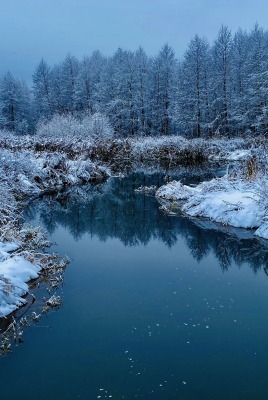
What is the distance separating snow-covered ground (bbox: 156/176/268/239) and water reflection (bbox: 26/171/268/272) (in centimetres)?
40

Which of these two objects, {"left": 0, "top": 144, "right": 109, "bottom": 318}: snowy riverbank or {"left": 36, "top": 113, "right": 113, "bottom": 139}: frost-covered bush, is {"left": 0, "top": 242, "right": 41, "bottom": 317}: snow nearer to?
{"left": 0, "top": 144, "right": 109, "bottom": 318}: snowy riverbank

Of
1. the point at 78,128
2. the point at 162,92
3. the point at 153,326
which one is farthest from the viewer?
the point at 162,92

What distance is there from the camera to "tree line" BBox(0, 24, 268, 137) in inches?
1537

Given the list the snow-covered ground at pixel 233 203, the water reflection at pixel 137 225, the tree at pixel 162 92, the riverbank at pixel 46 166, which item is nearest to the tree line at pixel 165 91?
the tree at pixel 162 92

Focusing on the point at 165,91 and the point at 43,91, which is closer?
the point at 165,91

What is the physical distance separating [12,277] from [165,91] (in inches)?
1651

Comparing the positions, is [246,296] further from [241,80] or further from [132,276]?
[241,80]

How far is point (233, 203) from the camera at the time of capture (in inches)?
483

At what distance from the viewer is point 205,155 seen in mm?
30844

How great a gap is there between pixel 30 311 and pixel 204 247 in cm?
502

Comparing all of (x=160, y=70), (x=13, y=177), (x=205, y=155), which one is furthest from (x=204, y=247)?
(x=160, y=70)

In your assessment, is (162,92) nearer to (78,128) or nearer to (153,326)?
(78,128)

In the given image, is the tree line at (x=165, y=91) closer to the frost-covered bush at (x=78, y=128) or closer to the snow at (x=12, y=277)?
the frost-covered bush at (x=78, y=128)

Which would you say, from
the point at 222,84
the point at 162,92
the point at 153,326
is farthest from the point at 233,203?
the point at 162,92
